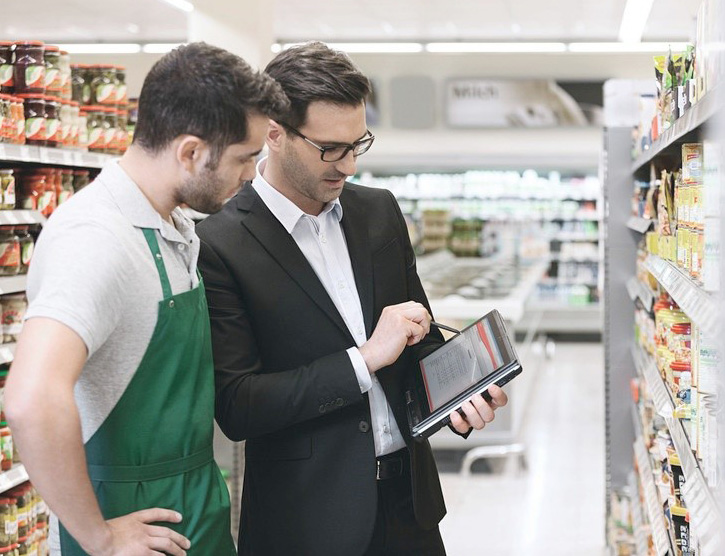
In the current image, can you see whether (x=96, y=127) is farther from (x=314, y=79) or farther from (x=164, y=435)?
(x=164, y=435)

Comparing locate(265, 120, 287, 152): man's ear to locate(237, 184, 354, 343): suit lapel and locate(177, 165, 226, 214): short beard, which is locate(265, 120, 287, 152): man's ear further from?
locate(177, 165, 226, 214): short beard

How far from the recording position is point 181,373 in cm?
172

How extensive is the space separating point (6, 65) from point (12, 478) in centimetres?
134

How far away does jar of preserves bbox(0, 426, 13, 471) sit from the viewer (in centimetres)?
307

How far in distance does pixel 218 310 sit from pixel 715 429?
3.24 feet

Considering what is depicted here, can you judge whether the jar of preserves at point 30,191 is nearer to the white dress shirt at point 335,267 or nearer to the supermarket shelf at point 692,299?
the white dress shirt at point 335,267

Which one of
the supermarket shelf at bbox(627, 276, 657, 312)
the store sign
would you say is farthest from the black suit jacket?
the store sign

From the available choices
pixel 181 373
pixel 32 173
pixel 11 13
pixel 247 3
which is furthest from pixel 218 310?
pixel 11 13

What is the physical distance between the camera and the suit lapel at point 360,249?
2.16 m

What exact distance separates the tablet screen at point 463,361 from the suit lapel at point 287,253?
21cm

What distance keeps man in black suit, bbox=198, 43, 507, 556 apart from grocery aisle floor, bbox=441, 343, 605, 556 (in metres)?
3.08

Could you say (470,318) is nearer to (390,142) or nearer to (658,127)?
(658,127)

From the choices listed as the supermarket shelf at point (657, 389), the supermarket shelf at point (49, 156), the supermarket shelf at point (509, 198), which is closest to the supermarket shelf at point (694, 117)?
the supermarket shelf at point (657, 389)

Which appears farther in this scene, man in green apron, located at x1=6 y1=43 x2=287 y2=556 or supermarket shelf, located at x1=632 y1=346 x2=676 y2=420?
supermarket shelf, located at x1=632 y1=346 x2=676 y2=420
